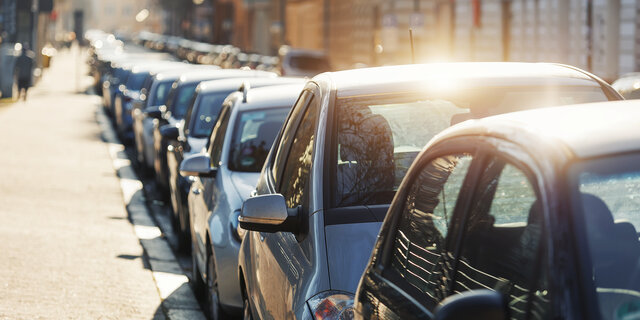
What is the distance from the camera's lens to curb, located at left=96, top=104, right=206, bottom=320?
8.24 meters

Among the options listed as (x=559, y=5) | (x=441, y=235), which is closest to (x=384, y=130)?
(x=441, y=235)

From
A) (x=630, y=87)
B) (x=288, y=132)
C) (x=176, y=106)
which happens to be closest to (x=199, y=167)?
(x=288, y=132)

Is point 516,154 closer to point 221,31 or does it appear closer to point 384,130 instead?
point 384,130

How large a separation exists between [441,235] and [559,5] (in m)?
27.0

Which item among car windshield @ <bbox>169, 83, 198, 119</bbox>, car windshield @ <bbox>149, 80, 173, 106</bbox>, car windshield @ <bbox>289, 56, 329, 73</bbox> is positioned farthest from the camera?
car windshield @ <bbox>289, 56, 329, 73</bbox>

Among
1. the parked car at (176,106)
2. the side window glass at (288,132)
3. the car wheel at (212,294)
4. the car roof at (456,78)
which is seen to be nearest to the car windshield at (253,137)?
the car wheel at (212,294)

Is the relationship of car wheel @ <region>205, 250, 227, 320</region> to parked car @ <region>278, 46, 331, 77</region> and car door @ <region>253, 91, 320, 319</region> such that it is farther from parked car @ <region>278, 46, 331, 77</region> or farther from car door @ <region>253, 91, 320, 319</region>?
parked car @ <region>278, 46, 331, 77</region>

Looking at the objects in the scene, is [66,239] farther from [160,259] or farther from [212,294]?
[212,294]

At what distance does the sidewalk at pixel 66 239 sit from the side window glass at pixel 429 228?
4522 millimetres

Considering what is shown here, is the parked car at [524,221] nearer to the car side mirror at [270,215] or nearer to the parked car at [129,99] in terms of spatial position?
the car side mirror at [270,215]

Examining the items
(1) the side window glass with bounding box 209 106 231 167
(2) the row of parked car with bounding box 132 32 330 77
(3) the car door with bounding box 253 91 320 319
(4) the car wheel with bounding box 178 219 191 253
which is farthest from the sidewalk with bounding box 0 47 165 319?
(2) the row of parked car with bounding box 132 32 330 77

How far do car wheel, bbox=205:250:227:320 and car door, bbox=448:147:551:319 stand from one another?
4271mm

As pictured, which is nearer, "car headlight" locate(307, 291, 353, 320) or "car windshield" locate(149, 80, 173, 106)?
"car headlight" locate(307, 291, 353, 320)

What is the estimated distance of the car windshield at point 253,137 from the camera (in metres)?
8.24
